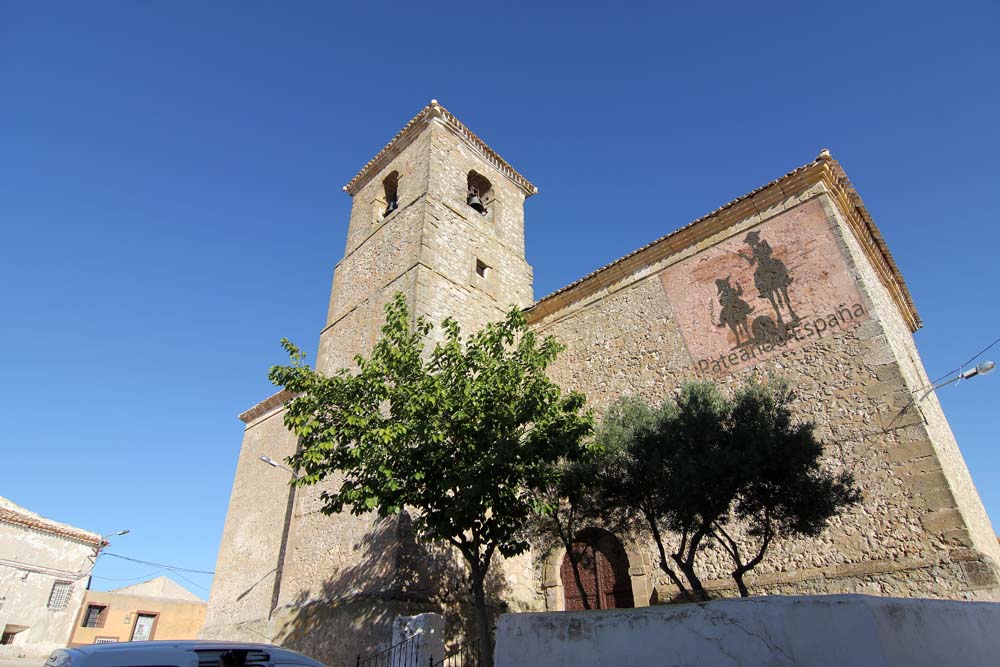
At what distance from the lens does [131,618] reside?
25.0 meters

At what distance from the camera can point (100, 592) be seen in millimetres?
24156

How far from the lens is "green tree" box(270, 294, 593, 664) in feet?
22.8

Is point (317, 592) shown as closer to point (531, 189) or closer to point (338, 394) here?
point (338, 394)

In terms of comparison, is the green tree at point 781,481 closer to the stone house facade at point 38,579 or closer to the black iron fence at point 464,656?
the black iron fence at point 464,656

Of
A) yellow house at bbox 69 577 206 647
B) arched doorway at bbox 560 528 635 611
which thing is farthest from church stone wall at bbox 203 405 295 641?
yellow house at bbox 69 577 206 647

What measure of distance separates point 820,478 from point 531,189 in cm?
1296

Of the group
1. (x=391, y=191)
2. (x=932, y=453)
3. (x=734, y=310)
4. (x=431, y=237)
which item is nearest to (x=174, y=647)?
(x=932, y=453)

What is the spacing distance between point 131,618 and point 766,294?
93.9ft

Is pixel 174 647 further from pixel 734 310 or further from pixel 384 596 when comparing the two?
pixel 734 310

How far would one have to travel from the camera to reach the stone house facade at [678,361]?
7508 millimetres

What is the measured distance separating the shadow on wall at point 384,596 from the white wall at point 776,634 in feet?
11.3

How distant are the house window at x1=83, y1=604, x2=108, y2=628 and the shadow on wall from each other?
19663 millimetres

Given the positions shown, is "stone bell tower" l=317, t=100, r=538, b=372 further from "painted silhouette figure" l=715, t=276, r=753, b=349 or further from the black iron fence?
the black iron fence

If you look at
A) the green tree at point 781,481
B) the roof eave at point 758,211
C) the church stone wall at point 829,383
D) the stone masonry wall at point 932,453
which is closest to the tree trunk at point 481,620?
the green tree at point 781,481
